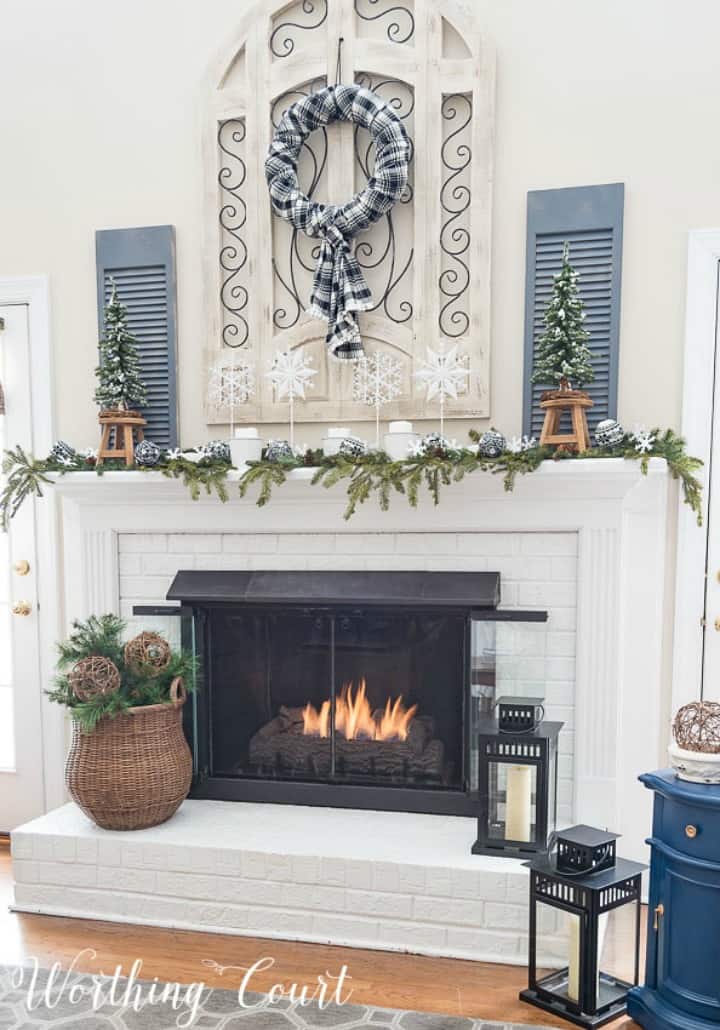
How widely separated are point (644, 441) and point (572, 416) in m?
0.24

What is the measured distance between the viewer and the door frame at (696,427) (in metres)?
2.74

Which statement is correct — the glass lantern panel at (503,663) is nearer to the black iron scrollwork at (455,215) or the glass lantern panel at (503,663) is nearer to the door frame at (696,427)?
the door frame at (696,427)

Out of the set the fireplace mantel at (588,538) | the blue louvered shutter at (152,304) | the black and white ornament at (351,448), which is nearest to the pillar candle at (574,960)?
the fireplace mantel at (588,538)

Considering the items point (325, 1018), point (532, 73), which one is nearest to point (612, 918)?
point (325, 1018)

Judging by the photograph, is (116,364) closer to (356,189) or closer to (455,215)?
(356,189)

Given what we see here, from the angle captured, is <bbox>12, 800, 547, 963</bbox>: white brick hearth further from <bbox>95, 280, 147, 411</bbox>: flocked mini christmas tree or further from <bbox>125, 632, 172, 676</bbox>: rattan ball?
<bbox>95, 280, 147, 411</bbox>: flocked mini christmas tree

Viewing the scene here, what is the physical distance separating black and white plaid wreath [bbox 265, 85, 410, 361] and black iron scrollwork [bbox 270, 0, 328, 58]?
25cm

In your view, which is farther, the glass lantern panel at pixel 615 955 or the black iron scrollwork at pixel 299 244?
the black iron scrollwork at pixel 299 244

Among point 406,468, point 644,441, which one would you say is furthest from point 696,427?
point 406,468

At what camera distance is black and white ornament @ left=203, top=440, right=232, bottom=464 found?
289 cm

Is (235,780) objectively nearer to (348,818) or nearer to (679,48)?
(348,818)

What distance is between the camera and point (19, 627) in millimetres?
3412

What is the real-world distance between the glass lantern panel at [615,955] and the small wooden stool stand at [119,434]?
2112 millimetres

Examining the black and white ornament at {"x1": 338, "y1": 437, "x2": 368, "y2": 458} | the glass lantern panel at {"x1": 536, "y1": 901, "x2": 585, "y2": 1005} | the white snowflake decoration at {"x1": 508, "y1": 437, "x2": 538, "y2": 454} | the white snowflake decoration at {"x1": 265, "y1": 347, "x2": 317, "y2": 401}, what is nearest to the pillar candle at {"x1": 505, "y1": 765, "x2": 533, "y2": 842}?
the glass lantern panel at {"x1": 536, "y1": 901, "x2": 585, "y2": 1005}
